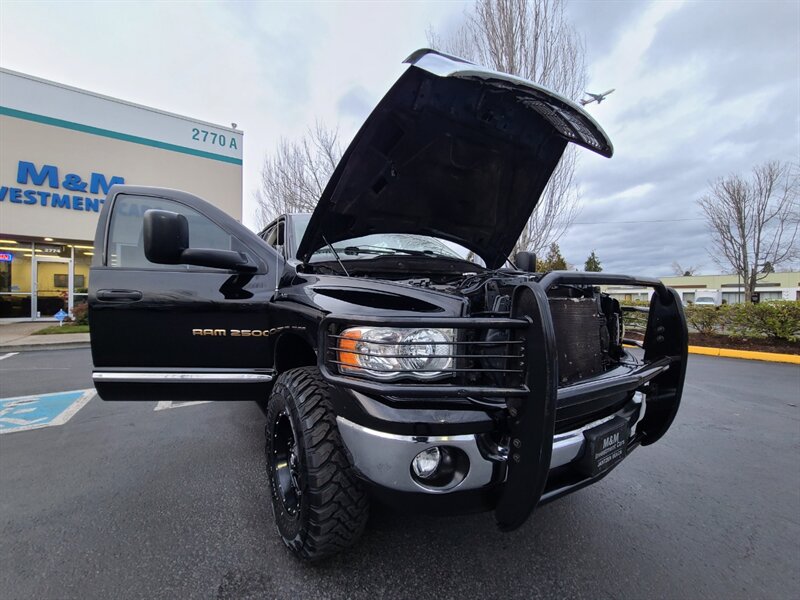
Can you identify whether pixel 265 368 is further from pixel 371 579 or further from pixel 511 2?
pixel 511 2

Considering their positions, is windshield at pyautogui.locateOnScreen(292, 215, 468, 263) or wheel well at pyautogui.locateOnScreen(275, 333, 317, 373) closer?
wheel well at pyautogui.locateOnScreen(275, 333, 317, 373)

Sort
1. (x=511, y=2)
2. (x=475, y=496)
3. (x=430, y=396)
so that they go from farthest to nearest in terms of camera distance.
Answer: (x=511, y=2), (x=475, y=496), (x=430, y=396)

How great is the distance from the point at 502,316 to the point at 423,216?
162 cm

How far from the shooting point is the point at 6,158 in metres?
12.1

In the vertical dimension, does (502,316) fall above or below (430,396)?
above

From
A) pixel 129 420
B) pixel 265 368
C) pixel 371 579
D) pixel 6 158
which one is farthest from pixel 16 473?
pixel 6 158

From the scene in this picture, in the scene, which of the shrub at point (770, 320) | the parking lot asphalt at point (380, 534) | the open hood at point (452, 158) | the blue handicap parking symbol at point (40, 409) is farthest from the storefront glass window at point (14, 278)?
the shrub at point (770, 320)

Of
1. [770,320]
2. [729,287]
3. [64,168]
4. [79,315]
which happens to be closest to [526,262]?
[770,320]

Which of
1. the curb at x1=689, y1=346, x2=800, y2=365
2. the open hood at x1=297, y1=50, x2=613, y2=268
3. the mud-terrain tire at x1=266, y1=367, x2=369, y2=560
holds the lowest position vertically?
the curb at x1=689, y1=346, x2=800, y2=365

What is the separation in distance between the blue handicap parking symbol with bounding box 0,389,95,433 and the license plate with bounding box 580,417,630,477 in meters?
4.82

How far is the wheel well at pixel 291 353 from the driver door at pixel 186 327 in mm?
103

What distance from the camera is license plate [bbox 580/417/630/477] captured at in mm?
1642

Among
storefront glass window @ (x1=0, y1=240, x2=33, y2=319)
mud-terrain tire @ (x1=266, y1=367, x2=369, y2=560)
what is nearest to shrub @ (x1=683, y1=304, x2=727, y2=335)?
mud-terrain tire @ (x1=266, y1=367, x2=369, y2=560)

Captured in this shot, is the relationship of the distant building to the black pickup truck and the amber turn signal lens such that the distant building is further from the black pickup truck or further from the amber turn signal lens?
the amber turn signal lens
